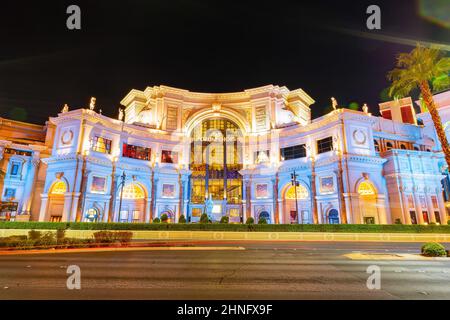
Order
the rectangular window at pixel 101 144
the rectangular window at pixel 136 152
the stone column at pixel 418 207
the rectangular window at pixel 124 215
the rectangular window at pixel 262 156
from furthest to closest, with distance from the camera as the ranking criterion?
1. the rectangular window at pixel 262 156
2. the rectangular window at pixel 136 152
3. the rectangular window at pixel 124 215
4. the rectangular window at pixel 101 144
5. the stone column at pixel 418 207

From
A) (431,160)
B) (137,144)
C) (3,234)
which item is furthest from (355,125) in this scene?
(3,234)

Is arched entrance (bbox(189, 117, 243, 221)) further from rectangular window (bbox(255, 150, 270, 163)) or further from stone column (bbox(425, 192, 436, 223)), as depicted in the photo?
stone column (bbox(425, 192, 436, 223))

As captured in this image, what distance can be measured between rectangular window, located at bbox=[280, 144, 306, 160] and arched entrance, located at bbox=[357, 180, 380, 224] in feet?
35.4

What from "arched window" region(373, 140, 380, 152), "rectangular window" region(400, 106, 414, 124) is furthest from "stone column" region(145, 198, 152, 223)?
"rectangular window" region(400, 106, 414, 124)

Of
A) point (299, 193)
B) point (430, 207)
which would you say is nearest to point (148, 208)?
point (299, 193)

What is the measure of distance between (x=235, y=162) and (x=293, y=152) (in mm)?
12527

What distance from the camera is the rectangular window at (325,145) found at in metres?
42.9

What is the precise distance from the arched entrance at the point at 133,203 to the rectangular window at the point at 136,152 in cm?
503

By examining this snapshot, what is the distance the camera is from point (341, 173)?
3922 cm

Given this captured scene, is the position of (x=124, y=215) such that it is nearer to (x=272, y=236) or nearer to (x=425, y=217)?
(x=272, y=236)

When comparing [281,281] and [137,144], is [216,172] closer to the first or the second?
[137,144]

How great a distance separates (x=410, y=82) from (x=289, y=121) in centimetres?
3087

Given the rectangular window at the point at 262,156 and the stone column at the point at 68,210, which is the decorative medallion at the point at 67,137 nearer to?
the stone column at the point at 68,210

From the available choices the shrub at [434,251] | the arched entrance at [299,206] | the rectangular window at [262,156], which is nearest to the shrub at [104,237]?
the shrub at [434,251]
